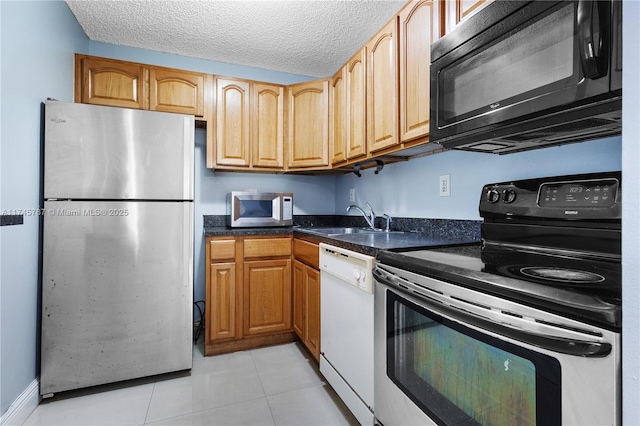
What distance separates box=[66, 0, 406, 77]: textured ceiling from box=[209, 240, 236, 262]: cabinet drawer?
5.15ft

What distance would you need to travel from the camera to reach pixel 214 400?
1.76 m

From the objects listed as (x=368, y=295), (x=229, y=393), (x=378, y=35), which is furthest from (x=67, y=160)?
(x=378, y=35)

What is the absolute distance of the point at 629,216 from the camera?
1.62ft

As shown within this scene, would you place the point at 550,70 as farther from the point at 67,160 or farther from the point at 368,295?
the point at 67,160

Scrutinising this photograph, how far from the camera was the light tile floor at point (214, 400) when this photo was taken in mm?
1600

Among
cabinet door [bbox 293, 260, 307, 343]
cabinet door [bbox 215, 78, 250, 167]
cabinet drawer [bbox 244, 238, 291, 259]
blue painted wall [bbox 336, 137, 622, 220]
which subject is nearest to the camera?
blue painted wall [bbox 336, 137, 622, 220]

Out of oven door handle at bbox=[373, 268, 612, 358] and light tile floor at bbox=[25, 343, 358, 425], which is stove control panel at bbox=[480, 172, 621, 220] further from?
light tile floor at bbox=[25, 343, 358, 425]

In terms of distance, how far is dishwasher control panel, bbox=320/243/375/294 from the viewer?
4.51 feet

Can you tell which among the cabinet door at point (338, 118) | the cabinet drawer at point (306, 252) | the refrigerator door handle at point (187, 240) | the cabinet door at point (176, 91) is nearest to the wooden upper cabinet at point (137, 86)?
the cabinet door at point (176, 91)

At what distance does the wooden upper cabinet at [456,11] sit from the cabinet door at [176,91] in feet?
6.10

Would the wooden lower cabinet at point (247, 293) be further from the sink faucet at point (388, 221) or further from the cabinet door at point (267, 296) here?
the sink faucet at point (388, 221)

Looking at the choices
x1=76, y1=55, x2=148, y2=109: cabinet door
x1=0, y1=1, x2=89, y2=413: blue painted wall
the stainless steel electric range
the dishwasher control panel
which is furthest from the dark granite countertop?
x1=76, y1=55, x2=148, y2=109: cabinet door

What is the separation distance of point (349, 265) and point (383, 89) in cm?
104

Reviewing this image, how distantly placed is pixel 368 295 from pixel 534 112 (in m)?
0.91
